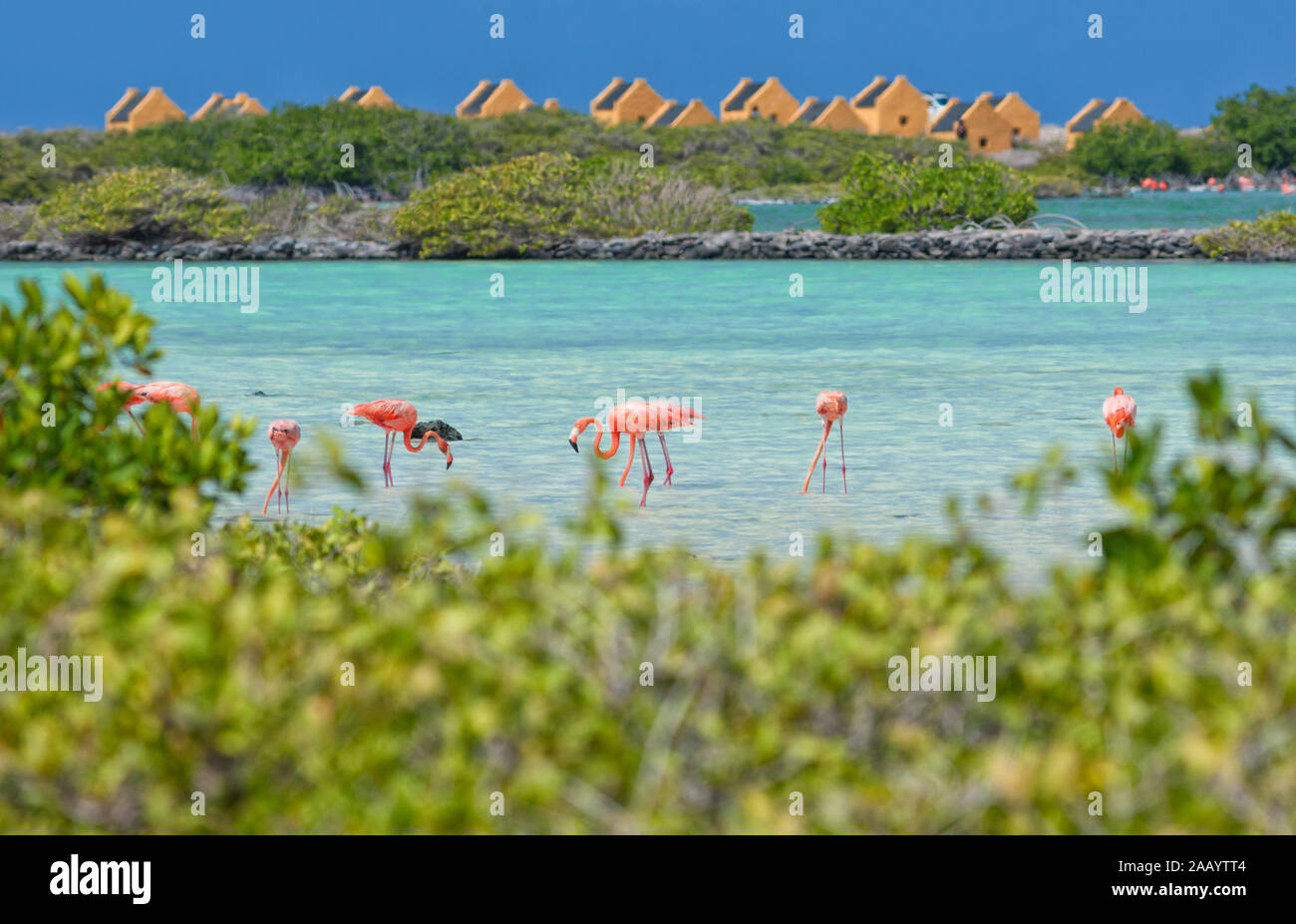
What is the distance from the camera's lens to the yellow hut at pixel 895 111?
141625 millimetres

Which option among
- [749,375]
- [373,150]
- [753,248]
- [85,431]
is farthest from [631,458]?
[373,150]

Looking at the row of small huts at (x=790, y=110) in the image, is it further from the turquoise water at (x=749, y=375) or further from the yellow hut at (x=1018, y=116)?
the turquoise water at (x=749, y=375)

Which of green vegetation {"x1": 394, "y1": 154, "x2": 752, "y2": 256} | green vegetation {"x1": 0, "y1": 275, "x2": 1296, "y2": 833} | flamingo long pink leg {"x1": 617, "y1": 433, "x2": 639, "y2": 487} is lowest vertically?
green vegetation {"x1": 0, "y1": 275, "x2": 1296, "y2": 833}

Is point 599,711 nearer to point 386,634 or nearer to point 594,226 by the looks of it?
point 386,634

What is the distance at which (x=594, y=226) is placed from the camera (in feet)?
160

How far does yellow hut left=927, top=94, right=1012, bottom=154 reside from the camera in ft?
459

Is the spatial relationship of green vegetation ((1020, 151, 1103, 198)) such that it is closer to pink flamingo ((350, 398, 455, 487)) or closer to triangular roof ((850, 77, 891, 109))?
triangular roof ((850, 77, 891, 109))

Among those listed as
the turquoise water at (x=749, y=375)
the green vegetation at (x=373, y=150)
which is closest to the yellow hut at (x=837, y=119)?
the green vegetation at (x=373, y=150)

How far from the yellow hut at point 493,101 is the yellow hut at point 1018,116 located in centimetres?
4174

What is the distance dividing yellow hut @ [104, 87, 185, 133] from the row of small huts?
0.08 m

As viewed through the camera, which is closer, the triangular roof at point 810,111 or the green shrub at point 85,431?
the green shrub at point 85,431

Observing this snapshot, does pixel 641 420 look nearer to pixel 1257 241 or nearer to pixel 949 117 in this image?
pixel 1257 241

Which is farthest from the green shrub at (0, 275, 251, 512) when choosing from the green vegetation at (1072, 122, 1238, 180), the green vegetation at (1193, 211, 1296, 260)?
the green vegetation at (1072, 122, 1238, 180)

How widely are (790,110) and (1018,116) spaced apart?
2051cm
